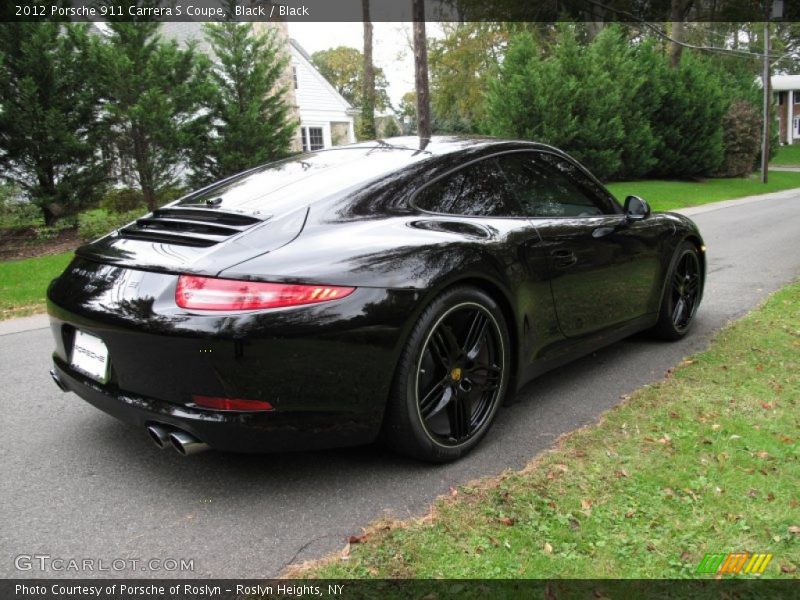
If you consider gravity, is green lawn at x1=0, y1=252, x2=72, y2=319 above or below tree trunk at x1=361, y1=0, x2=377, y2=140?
below

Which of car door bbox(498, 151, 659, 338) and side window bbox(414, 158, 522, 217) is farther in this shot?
car door bbox(498, 151, 659, 338)

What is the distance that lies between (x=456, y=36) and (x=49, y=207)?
31.0 m

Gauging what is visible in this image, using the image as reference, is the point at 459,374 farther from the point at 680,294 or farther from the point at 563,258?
the point at 680,294

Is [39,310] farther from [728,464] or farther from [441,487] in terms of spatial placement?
[728,464]

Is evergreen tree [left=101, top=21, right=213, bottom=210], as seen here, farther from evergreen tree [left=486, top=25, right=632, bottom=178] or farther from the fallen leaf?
the fallen leaf

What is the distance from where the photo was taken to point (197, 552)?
7.88 ft

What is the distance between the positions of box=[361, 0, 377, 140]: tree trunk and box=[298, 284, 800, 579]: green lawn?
83.8ft

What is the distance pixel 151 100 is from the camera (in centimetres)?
1266

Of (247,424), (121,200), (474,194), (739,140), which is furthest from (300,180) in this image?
(739,140)

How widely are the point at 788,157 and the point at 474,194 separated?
52961mm

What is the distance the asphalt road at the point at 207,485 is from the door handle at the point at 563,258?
32.0 inches

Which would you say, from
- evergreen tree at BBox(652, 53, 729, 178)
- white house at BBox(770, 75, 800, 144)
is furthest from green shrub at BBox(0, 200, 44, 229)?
white house at BBox(770, 75, 800, 144)

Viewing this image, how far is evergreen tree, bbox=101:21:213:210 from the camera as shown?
12.4m

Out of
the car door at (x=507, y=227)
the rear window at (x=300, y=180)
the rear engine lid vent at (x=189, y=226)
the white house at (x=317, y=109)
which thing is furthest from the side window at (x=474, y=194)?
the white house at (x=317, y=109)
